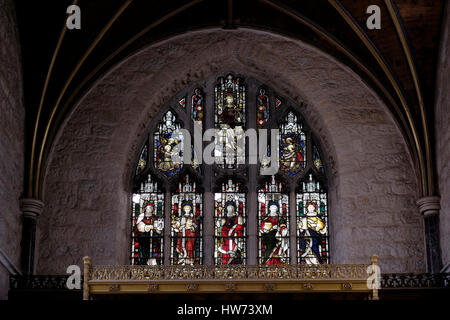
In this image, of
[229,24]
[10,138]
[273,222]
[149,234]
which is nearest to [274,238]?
[273,222]

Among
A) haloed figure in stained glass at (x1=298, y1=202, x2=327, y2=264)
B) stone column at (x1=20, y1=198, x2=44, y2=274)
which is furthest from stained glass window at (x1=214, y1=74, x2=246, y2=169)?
stone column at (x1=20, y1=198, x2=44, y2=274)

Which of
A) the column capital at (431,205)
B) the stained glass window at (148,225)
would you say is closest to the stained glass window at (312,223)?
the column capital at (431,205)

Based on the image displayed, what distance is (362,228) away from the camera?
18.1m

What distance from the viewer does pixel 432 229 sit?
57.1ft

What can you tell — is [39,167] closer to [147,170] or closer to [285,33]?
[147,170]

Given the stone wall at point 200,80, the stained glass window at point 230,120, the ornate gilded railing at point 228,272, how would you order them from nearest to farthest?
1. the ornate gilded railing at point 228,272
2. the stone wall at point 200,80
3. the stained glass window at point 230,120

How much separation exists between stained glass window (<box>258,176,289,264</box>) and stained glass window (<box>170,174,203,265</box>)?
1.26m

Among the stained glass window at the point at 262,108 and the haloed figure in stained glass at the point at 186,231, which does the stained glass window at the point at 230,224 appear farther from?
the stained glass window at the point at 262,108

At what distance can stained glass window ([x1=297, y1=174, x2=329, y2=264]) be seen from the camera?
61.3ft

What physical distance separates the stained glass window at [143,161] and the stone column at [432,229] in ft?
19.0

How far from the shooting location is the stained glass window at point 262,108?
1980cm

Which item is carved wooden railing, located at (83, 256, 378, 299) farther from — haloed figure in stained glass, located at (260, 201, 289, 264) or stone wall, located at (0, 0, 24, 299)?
haloed figure in stained glass, located at (260, 201, 289, 264)

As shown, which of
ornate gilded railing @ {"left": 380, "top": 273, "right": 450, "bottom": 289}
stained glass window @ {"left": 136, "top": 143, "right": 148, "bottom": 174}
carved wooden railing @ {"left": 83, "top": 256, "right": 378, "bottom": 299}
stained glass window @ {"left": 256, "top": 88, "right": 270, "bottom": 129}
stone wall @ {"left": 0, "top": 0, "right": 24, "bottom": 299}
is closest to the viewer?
carved wooden railing @ {"left": 83, "top": 256, "right": 378, "bottom": 299}
